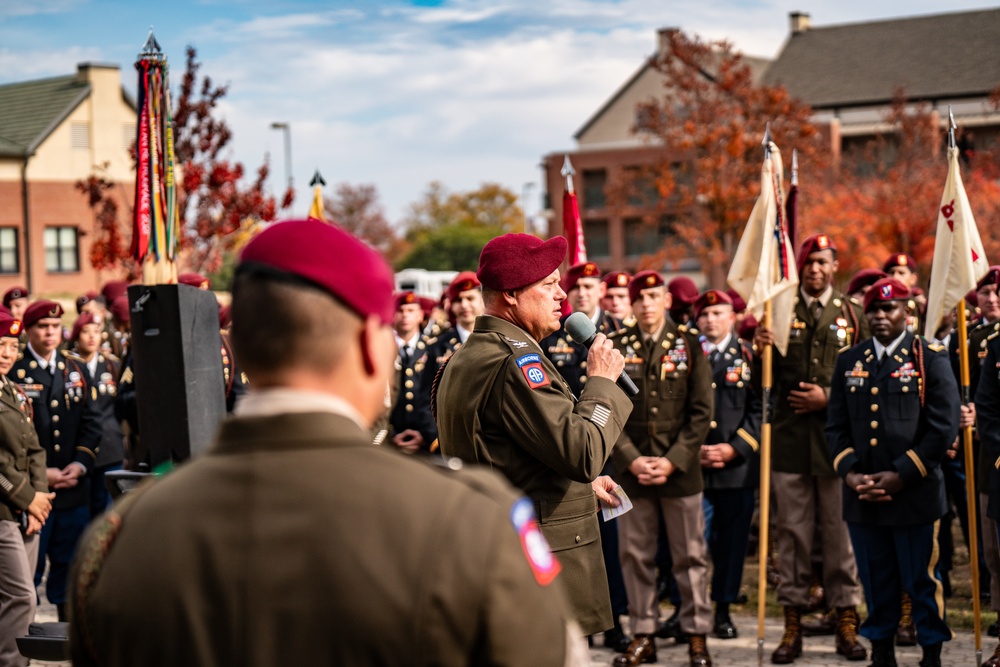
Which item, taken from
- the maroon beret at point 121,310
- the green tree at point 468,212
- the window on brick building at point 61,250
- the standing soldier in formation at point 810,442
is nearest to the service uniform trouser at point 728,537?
the standing soldier in formation at point 810,442

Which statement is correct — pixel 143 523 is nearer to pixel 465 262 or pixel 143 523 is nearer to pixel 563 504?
pixel 563 504

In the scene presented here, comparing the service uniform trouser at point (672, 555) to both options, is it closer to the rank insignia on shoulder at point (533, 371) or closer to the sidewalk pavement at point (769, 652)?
the sidewalk pavement at point (769, 652)

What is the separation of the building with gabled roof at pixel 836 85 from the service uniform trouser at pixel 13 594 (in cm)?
5233

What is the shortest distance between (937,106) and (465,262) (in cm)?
3030

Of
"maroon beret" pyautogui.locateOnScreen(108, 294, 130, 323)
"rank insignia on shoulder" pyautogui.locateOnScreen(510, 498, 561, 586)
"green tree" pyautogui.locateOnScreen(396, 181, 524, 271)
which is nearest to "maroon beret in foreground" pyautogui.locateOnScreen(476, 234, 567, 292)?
"rank insignia on shoulder" pyautogui.locateOnScreen(510, 498, 561, 586)

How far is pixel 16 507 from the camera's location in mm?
6902

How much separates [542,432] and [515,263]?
73 cm

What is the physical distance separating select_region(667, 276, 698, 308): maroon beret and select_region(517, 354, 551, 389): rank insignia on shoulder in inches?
284

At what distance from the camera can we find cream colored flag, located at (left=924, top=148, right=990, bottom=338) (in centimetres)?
824

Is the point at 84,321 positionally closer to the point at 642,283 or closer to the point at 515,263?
the point at 642,283

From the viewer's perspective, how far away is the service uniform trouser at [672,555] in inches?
314

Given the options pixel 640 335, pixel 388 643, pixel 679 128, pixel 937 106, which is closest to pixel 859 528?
pixel 640 335

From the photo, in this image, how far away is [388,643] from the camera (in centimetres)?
177

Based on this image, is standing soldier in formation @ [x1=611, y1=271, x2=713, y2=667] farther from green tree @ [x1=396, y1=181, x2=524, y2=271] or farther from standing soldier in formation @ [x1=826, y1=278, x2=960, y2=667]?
green tree @ [x1=396, y1=181, x2=524, y2=271]
